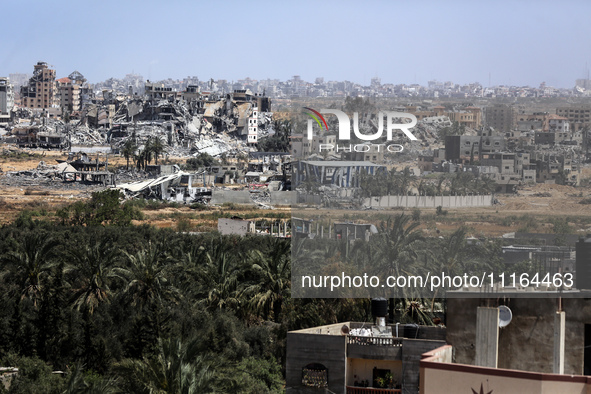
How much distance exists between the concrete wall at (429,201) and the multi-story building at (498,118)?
121 cm

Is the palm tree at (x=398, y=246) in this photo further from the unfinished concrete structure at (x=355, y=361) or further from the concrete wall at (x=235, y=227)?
the concrete wall at (x=235, y=227)

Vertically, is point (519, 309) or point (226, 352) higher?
point (519, 309)

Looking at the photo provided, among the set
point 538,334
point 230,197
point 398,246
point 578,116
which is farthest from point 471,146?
point 230,197

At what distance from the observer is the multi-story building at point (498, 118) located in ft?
56.1

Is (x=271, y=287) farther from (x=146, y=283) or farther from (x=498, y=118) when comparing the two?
(x=498, y=118)

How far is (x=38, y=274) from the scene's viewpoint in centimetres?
4066

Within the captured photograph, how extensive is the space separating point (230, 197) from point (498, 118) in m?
99.6

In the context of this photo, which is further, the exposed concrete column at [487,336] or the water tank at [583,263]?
the exposed concrete column at [487,336]

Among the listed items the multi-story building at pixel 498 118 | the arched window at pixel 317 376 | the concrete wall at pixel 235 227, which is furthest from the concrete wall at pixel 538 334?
the concrete wall at pixel 235 227

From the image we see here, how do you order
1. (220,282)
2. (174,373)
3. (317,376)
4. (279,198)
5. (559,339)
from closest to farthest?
(559,339) → (174,373) → (317,376) → (220,282) → (279,198)

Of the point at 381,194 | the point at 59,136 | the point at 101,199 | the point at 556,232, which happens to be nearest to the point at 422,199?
the point at 381,194

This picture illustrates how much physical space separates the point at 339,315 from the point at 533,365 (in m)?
18.7

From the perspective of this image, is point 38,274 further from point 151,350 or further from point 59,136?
point 59,136

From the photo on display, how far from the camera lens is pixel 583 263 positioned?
1585 centimetres
